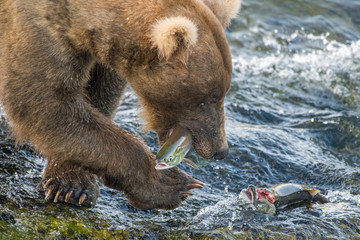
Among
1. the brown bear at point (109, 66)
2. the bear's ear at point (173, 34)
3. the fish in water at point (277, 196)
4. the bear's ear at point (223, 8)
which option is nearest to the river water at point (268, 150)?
the fish in water at point (277, 196)

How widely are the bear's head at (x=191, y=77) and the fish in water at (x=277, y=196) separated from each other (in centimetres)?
68

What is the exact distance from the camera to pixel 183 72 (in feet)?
14.7

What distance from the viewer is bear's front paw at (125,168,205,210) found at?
4922 mm

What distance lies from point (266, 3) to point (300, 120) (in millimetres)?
4427

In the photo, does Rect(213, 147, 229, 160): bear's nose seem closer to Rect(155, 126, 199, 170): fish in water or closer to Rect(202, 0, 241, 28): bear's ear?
Rect(155, 126, 199, 170): fish in water

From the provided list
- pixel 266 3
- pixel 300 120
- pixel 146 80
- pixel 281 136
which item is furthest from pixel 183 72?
pixel 266 3

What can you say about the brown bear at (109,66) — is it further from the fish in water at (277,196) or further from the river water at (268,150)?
the fish in water at (277,196)

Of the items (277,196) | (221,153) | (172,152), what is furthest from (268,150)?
(172,152)

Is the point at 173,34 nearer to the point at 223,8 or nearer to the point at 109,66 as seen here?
the point at 109,66

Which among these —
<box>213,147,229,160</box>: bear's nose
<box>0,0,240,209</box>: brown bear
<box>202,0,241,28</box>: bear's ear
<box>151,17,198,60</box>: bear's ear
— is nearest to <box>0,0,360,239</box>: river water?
<box>0,0,240,209</box>: brown bear

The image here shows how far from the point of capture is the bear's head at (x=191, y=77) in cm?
420

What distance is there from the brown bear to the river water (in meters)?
0.41

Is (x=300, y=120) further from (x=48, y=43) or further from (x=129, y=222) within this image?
(x=48, y=43)

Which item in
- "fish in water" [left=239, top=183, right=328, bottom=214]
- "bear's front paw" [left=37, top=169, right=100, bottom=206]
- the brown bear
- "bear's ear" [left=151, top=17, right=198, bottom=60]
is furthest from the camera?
"fish in water" [left=239, top=183, right=328, bottom=214]
